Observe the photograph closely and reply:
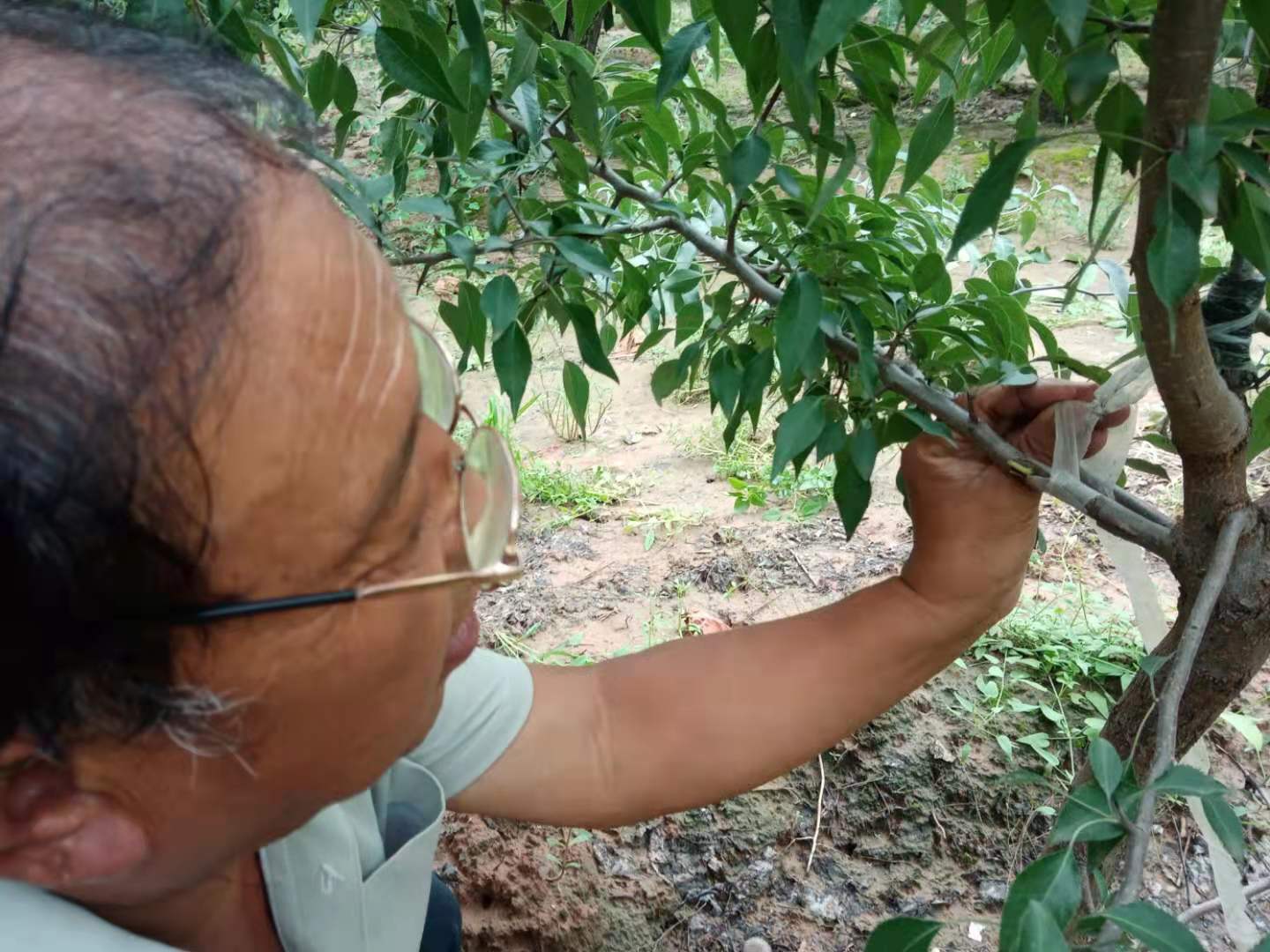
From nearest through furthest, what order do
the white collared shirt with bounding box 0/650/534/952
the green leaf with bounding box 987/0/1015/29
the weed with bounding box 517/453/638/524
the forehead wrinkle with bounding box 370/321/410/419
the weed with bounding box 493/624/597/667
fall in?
the forehead wrinkle with bounding box 370/321/410/419
the green leaf with bounding box 987/0/1015/29
the white collared shirt with bounding box 0/650/534/952
the weed with bounding box 493/624/597/667
the weed with bounding box 517/453/638/524

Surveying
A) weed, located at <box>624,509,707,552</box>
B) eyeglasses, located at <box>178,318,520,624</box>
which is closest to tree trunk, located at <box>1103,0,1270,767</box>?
eyeglasses, located at <box>178,318,520,624</box>

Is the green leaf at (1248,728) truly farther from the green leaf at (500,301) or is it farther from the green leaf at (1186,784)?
the green leaf at (500,301)

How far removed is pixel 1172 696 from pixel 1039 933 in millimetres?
275

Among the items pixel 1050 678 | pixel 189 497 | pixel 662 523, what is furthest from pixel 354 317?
pixel 662 523

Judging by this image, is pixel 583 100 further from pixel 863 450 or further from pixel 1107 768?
pixel 1107 768

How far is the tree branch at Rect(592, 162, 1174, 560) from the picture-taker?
994 mm

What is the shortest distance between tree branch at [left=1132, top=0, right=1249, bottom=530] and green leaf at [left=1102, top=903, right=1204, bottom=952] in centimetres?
36

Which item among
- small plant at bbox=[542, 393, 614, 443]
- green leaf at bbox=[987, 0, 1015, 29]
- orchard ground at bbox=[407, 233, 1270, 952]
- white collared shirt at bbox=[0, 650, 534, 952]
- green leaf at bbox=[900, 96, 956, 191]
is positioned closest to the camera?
green leaf at bbox=[987, 0, 1015, 29]

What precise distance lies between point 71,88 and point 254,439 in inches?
7.7

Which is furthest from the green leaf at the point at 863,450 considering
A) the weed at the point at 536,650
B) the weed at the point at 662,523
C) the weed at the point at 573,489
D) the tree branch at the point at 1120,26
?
the weed at the point at 573,489

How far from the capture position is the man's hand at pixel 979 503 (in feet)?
3.43

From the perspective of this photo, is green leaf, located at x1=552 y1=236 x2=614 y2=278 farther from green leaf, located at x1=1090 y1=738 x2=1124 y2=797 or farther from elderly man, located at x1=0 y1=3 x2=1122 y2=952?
green leaf, located at x1=1090 y1=738 x2=1124 y2=797

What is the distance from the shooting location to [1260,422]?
3.61 feet

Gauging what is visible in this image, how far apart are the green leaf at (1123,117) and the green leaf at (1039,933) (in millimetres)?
515
